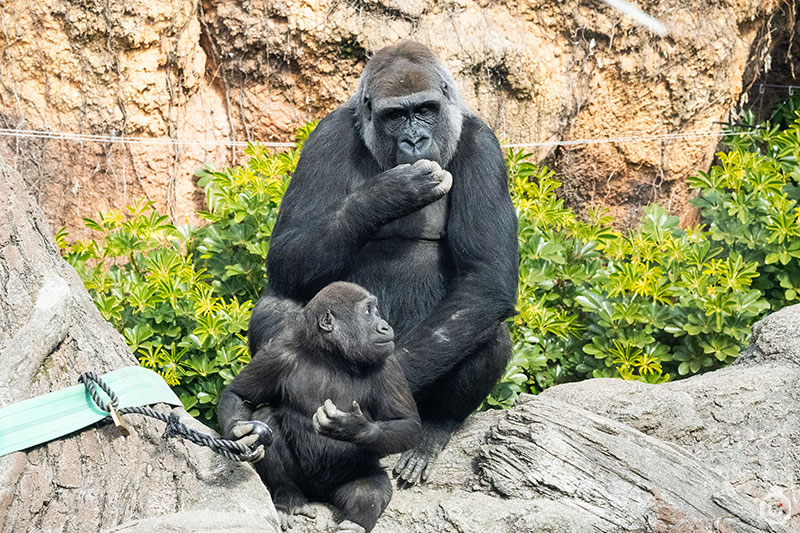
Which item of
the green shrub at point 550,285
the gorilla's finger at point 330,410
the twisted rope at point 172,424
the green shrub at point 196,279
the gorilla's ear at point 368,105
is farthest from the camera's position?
the green shrub at point 550,285

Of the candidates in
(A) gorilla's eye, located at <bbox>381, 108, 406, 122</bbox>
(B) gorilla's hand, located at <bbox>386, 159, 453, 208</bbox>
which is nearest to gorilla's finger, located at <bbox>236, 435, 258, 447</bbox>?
(B) gorilla's hand, located at <bbox>386, 159, 453, 208</bbox>

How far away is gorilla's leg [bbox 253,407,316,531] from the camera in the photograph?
10.4 ft

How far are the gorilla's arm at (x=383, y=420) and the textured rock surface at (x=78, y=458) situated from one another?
0.27m

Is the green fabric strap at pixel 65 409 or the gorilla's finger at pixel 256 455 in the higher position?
the green fabric strap at pixel 65 409

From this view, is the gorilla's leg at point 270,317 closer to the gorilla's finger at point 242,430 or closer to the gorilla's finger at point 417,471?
the gorilla's finger at point 417,471

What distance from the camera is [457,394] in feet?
12.1

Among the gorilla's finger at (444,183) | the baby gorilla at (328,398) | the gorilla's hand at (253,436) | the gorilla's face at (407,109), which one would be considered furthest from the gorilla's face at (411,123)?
the gorilla's hand at (253,436)

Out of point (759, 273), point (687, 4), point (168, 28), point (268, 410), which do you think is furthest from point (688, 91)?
point (268, 410)

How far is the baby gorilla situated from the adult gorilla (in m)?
0.35

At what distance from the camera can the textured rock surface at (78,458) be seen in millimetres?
2473

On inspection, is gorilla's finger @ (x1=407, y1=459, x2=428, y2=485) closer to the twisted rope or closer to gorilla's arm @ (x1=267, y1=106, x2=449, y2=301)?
gorilla's arm @ (x1=267, y1=106, x2=449, y2=301)

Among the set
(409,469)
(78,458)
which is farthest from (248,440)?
(409,469)

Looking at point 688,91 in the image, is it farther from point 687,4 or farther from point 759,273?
point 759,273

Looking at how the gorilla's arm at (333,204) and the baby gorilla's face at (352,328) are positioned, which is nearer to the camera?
the baby gorilla's face at (352,328)
